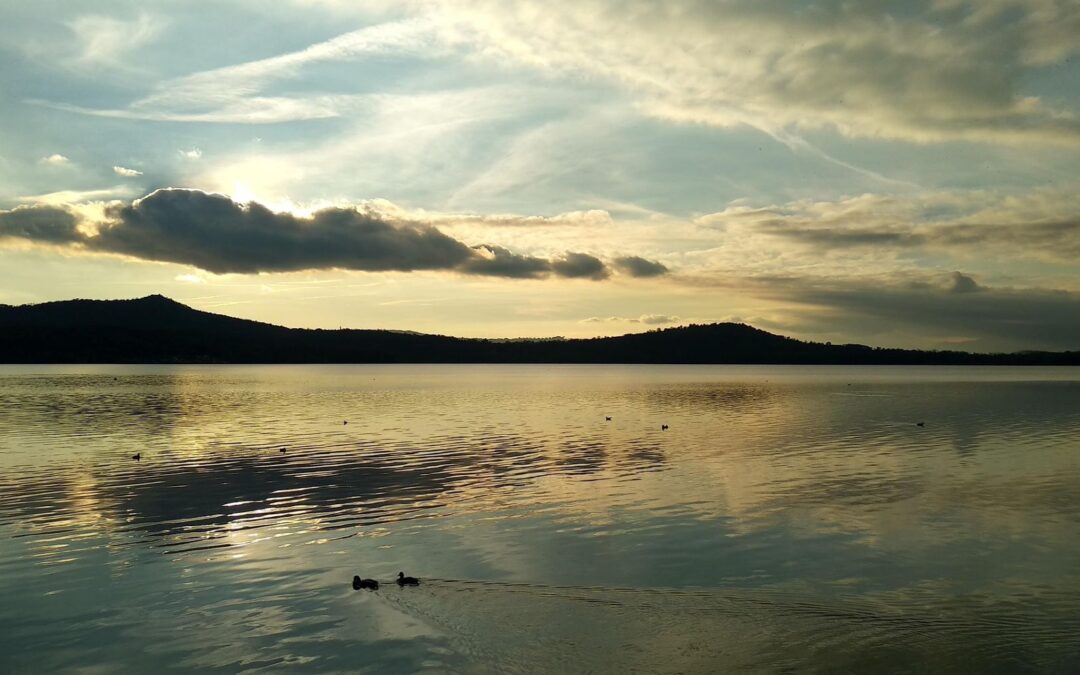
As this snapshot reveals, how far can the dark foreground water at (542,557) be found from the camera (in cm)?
1538

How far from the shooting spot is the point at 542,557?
2214 cm

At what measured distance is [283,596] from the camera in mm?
18734

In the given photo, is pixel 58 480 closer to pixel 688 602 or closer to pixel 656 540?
pixel 656 540

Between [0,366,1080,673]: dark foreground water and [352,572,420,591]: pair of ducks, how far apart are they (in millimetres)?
367

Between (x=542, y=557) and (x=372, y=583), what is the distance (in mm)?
5375

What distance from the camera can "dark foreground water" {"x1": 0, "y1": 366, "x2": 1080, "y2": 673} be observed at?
15.4 m

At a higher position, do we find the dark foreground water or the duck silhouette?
the duck silhouette

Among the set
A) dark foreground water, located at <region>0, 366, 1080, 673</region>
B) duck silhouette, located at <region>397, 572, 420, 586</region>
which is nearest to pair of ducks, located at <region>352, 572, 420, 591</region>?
duck silhouette, located at <region>397, 572, 420, 586</region>

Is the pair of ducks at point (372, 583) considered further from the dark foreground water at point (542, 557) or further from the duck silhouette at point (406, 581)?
the dark foreground water at point (542, 557)

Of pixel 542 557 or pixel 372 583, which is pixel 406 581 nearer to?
pixel 372 583

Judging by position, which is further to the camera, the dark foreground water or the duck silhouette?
the duck silhouette

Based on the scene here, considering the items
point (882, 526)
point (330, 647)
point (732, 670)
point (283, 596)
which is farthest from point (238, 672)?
point (882, 526)

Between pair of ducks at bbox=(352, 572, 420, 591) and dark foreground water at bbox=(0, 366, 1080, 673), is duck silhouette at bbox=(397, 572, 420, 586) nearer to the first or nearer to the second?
pair of ducks at bbox=(352, 572, 420, 591)

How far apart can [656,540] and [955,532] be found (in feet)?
34.7
